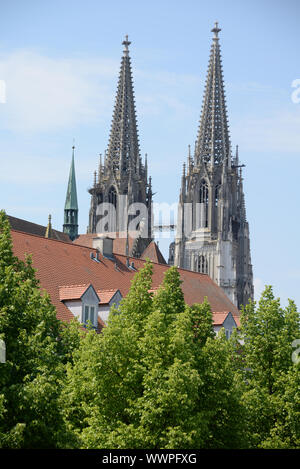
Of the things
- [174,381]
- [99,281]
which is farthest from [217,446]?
[99,281]

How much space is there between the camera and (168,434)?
77.4 feet

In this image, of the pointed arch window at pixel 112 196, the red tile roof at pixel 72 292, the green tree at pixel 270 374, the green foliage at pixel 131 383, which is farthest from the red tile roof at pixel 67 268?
the pointed arch window at pixel 112 196

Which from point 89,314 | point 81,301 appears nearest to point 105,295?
point 89,314

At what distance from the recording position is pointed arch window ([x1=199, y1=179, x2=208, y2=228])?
12200cm

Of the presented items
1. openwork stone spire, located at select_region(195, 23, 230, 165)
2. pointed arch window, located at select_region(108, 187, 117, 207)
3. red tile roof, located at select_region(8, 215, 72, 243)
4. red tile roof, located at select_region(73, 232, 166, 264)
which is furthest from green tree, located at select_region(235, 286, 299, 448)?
openwork stone spire, located at select_region(195, 23, 230, 165)

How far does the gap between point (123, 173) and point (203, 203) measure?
12.7 meters

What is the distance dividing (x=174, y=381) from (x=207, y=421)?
1959 mm

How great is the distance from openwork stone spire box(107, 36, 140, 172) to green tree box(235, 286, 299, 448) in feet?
308

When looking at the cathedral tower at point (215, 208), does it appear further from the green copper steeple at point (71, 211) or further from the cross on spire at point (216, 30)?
the green copper steeple at point (71, 211)

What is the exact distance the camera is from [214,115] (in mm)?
127625

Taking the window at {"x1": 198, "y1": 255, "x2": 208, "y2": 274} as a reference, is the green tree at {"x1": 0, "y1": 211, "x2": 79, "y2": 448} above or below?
below

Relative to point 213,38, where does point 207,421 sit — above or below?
below

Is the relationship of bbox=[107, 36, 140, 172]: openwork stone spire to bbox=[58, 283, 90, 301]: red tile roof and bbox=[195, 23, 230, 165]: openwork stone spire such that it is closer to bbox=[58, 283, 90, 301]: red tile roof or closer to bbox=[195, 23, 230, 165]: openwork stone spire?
bbox=[195, 23, 230, 165]: openwork stone spire
